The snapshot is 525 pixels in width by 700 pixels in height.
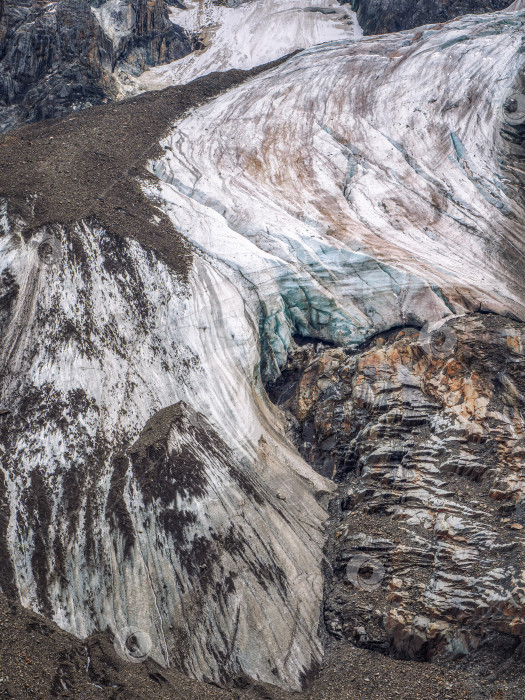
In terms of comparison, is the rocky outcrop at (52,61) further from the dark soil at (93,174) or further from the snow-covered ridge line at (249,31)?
the dark soil at (93,174)

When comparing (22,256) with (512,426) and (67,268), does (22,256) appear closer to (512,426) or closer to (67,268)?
(67,268)

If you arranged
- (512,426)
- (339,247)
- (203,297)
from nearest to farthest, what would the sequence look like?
(512,426), (203,297), (339,247)

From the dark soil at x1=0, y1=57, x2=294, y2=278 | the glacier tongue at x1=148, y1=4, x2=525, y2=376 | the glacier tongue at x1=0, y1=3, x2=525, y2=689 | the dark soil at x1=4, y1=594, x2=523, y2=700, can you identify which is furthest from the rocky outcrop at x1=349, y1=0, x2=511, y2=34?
the dark soil at x1=4, y1=594, x2=523, y2=700

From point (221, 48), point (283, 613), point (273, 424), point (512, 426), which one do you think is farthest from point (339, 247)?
point (221, 48)

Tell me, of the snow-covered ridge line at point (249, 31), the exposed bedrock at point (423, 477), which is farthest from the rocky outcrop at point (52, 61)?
the exposed bedrock at point (423, 477)

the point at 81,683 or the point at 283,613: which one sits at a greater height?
the point at 81,683

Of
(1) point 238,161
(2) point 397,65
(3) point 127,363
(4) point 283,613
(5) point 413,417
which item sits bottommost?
(4) point 283,613

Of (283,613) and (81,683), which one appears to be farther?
(283,613)
